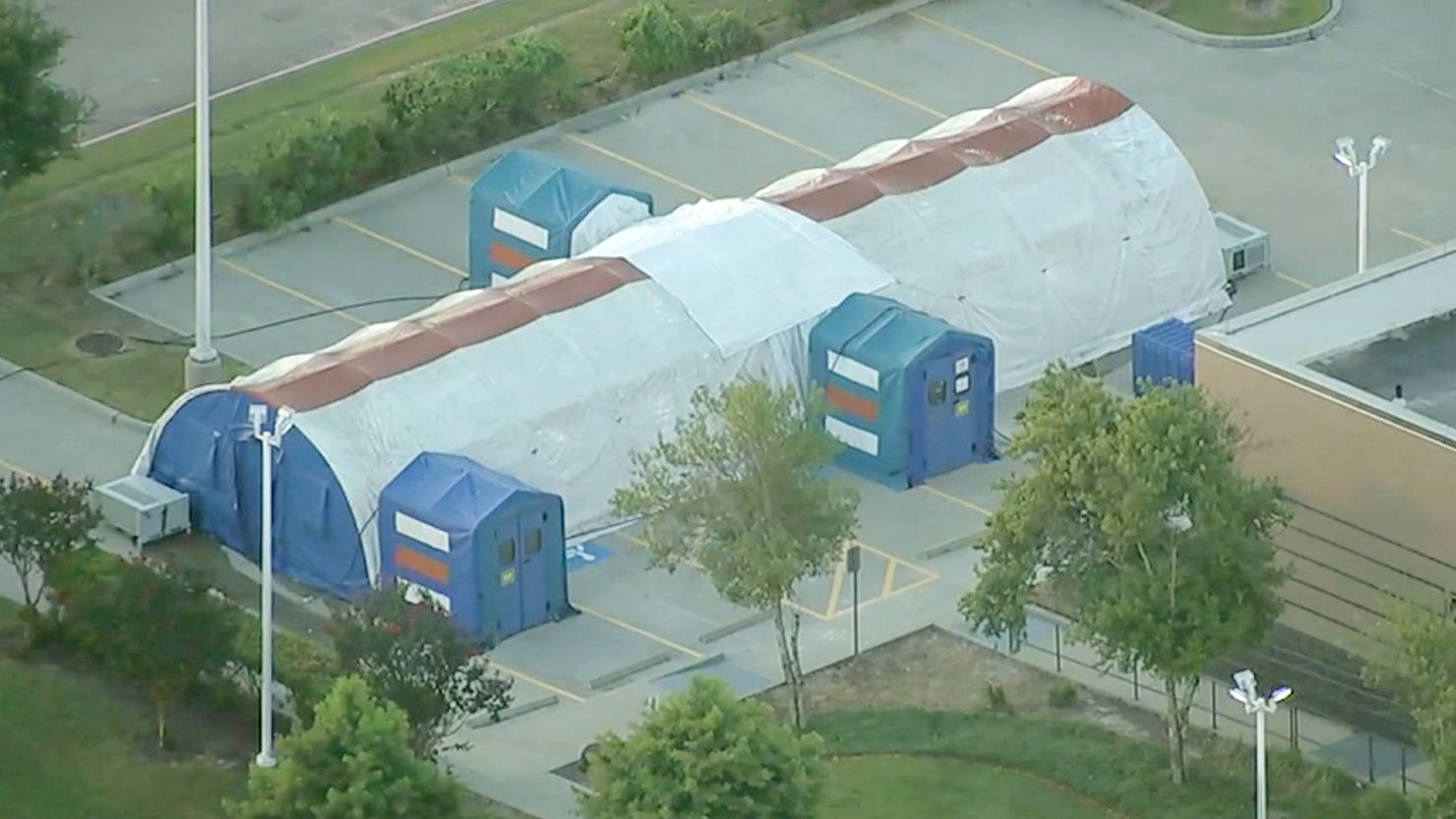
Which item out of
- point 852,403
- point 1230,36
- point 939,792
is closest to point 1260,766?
point 939,792

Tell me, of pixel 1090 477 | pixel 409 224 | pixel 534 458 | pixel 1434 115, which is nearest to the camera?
pixel 1090 477

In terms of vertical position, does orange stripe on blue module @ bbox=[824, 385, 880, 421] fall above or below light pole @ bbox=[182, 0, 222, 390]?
below

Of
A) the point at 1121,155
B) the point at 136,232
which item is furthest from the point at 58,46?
the point at 1121,155

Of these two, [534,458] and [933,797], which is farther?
[534,458]

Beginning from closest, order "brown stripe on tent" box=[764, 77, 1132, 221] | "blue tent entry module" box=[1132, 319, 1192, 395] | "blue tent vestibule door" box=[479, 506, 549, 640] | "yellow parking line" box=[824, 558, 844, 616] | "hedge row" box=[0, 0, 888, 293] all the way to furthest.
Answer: "blue tent vestibule door" box=[479, 506, 549, 640] < "yellow parking line" box=[824, 558, 844, 616] < "blue tent entry module" box=[1132, 319, 1192, 395] < "brown stripe on tent" box=[764, 77, 1132, 221] < "hedge row" box=[0, 0, 888, 293]

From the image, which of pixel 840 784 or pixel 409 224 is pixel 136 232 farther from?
pixel 840 784

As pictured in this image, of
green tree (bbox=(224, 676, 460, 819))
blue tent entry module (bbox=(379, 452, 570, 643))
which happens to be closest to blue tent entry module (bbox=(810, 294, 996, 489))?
blue tent entry module (bbox=(379, 452, 570, 643))

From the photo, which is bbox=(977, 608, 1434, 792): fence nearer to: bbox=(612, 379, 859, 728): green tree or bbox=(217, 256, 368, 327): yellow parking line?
bbox=(612, 379, 859, 728): green tree
